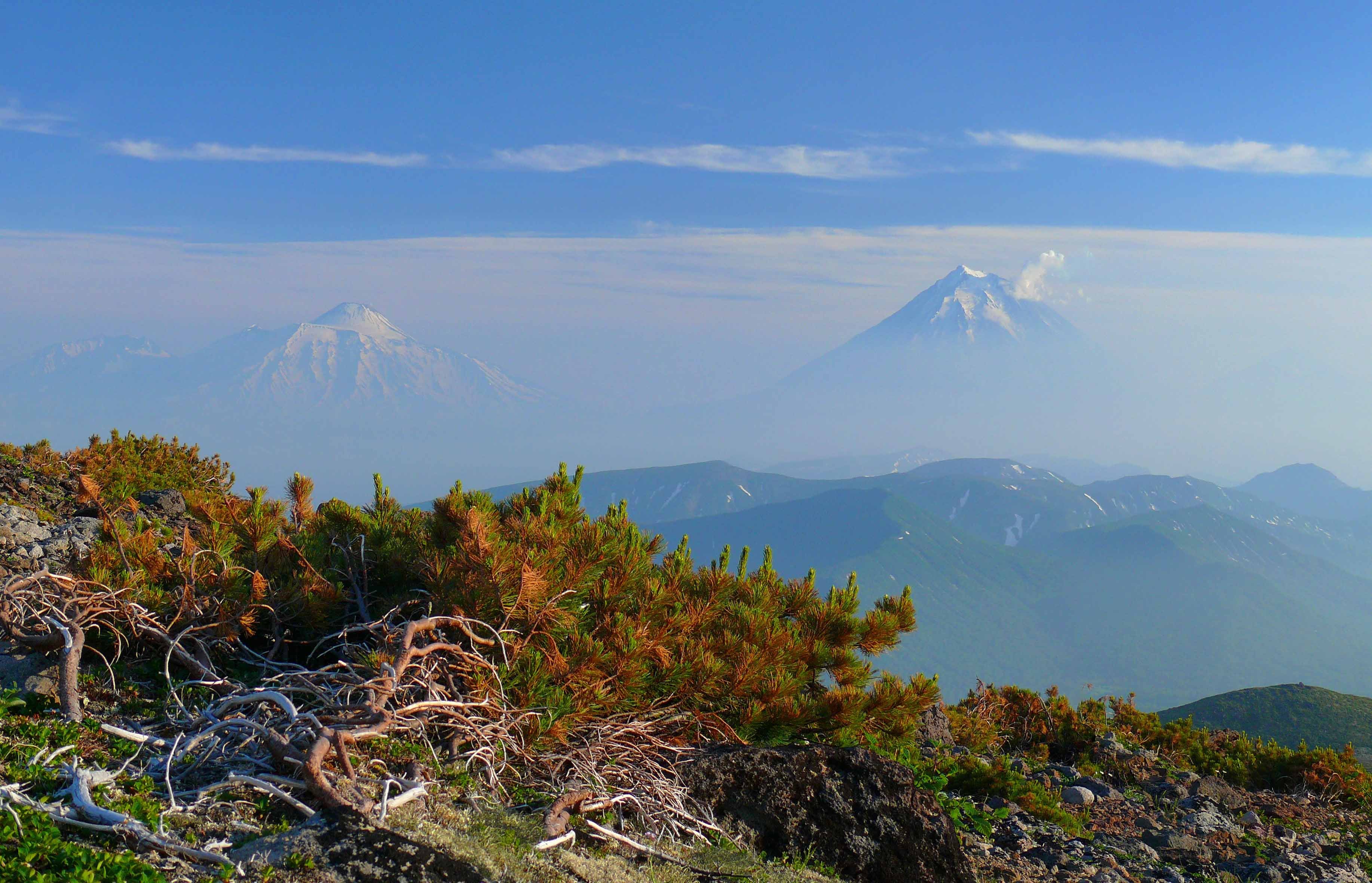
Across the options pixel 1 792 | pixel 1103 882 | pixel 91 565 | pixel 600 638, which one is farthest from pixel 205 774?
pixel 1103 882

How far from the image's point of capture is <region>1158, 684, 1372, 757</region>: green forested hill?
97.3 ft

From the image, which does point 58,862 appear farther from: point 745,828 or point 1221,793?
point 1221,793

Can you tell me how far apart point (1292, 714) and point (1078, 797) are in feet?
101

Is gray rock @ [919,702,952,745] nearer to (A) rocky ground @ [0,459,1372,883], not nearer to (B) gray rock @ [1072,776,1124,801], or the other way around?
(A) rocky ground @ [0,459,1372,883]

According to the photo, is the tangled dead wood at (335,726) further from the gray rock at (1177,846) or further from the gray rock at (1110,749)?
the gray rock at (1110,749)

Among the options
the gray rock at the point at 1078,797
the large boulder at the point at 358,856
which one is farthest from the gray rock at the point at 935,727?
the large boulder at the point at 358,856

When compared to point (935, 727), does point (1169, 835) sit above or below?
above

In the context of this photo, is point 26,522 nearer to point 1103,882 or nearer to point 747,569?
point 747,569

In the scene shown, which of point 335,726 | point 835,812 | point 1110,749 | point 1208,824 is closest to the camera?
point 335,726

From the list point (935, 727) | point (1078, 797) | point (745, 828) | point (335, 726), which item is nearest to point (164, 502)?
point (335, 726)

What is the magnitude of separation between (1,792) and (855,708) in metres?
5.63

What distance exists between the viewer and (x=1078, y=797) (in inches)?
354

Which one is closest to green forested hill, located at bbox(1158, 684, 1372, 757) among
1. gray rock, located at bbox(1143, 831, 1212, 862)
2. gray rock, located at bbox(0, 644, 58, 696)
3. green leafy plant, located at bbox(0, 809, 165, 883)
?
gray rock, located at bbox(1143, 831, 1212, 862)

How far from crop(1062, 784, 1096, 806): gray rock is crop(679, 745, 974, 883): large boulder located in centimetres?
427
